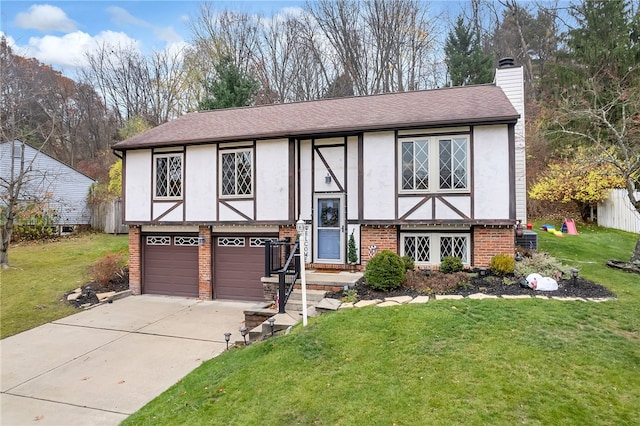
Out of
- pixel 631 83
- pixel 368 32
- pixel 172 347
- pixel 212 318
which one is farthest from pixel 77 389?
pixel 368 32

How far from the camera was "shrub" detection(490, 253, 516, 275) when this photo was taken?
800 cm

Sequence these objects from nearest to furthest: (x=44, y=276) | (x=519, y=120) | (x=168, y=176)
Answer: (x=519, y=120) → (x=168, y=176) → (x=44, y=276)

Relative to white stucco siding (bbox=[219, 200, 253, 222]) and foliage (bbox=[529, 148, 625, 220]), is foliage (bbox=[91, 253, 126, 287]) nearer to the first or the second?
white stucco siding (bbox=[219, 200, 253, 222])

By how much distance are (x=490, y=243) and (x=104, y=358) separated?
812 centimetres

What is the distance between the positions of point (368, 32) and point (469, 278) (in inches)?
799

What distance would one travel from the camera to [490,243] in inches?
339

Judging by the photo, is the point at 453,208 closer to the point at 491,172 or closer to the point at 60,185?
the point at 491,172

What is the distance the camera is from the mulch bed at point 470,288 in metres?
6.80

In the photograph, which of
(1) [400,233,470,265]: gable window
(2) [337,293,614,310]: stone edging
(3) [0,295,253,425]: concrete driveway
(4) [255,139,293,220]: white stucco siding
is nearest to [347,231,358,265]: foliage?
(1) [400,233,470,265]: gable window

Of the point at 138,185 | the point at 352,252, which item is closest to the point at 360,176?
the point at 352,252

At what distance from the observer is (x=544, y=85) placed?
65.9ft

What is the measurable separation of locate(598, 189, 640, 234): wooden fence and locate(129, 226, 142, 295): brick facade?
1833cm

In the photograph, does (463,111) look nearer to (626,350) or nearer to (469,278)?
(469,278)

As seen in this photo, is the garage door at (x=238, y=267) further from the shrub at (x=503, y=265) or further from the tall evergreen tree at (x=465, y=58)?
the tall evergreen tree at (x=465, y=58)
